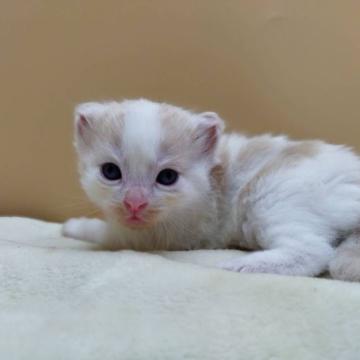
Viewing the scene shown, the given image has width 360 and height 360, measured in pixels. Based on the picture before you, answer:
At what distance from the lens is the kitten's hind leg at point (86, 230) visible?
1.90 meters

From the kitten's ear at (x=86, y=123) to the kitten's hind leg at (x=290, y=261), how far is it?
51 centimetres

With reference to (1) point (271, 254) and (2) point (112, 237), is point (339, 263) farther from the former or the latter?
(2) point (112, 237)

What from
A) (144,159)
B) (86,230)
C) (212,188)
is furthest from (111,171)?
(86,230)

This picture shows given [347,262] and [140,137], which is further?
[140,137]

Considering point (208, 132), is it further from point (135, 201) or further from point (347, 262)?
point (347, 262)

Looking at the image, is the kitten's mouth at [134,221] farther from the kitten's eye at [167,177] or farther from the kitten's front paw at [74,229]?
the kitten's front paw at [74,229]

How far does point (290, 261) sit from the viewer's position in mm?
1456

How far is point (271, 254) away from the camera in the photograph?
4.84ft

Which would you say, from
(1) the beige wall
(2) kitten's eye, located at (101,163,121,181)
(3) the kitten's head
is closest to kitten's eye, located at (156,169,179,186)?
(3) the kitten's head

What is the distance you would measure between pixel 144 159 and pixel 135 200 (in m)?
0.10

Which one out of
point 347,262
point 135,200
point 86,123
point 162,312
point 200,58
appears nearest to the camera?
point 162,312

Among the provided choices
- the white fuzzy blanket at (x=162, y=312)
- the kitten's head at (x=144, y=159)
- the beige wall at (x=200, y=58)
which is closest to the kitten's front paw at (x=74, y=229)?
the beige wall at (x=200, y=58)

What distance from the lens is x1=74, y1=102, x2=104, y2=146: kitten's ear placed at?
166 cm

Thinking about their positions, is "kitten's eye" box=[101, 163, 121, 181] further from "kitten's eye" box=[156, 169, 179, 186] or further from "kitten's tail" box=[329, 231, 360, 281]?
"kitten's tail" box=[329, 231, 360, 281]
